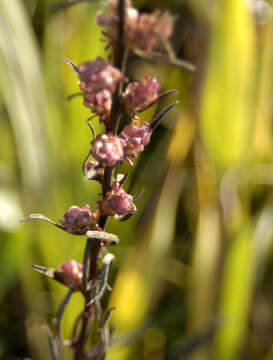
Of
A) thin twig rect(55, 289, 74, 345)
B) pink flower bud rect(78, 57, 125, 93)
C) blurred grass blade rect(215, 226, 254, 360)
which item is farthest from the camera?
blurred grass blade rect(215, 226, 254, 360)

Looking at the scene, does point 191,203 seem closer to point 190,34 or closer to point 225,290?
point 225,290

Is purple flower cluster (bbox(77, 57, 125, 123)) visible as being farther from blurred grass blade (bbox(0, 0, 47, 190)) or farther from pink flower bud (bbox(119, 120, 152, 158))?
blurred grass blade (bbox(0, 0, 47, 190))

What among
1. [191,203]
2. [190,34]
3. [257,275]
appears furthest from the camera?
[190,34]

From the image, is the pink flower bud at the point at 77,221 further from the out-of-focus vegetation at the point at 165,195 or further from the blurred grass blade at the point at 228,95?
the blurred grass blade at the point at 228,95

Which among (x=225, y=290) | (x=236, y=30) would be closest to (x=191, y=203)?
(x=225, y=290)

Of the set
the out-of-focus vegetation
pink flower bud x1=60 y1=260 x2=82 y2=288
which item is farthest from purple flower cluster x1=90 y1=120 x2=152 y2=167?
the out-of-focus vegetation
